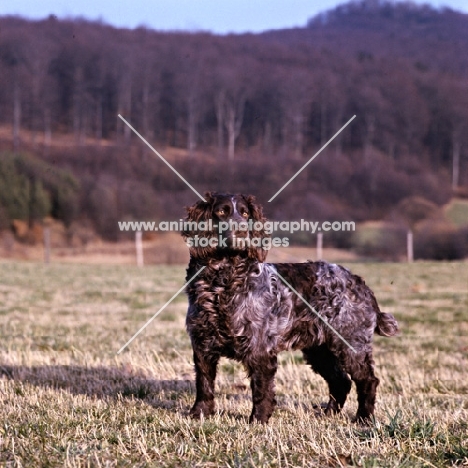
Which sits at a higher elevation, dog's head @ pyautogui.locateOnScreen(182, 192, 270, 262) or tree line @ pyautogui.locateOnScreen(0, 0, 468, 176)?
tree line @ pyautogui.locateOnScreen(0, 0, 468, 176)

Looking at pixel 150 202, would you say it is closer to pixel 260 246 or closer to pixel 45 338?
pixel 45 338

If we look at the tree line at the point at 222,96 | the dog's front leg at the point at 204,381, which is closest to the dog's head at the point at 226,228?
the dog's front leg at the point at 204,381

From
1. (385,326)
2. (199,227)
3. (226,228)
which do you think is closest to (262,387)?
(226,228)

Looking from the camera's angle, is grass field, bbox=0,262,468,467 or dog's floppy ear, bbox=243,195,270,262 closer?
grass field, bbox=0,262,468,467

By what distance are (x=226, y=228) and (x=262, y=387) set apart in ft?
4.54

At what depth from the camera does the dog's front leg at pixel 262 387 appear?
239 inches

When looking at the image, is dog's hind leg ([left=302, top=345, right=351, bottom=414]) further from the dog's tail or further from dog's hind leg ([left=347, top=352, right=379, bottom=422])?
the dog's tail

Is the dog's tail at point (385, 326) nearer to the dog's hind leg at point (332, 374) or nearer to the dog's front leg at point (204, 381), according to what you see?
the dog's hind leg at point (332, 374)

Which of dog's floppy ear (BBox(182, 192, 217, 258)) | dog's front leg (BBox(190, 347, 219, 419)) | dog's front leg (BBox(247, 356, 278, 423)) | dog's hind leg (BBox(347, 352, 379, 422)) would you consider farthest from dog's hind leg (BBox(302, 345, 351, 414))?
dog's floppy ear (BBox(182, 192, 217, 258))

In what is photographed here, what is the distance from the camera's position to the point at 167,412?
6262 millimetres

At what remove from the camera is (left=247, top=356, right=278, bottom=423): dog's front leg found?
6078 mm

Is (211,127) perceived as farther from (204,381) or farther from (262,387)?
(262,387)

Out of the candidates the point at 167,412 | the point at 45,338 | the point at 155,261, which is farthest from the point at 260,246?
the point at 155,261

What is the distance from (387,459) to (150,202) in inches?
1686
